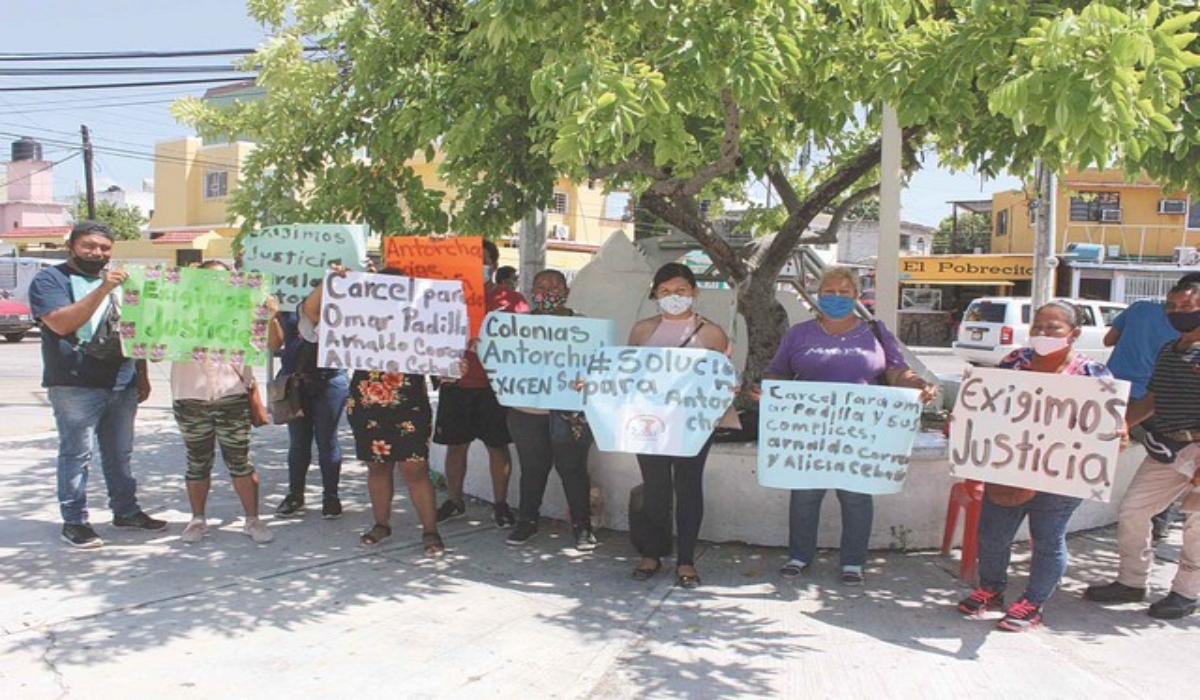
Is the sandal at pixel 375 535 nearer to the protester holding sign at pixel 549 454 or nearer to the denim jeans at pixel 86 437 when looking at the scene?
the protester holding sign at pixel 549 454

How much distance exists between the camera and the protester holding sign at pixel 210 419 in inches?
212

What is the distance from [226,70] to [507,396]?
578 inches

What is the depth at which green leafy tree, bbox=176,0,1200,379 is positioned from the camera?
139 inches

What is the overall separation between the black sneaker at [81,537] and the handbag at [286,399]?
120 cm

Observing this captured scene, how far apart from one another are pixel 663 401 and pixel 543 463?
3.69 ft

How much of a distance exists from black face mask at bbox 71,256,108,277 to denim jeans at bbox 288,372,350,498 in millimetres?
1374

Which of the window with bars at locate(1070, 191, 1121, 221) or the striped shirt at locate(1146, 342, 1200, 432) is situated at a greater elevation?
the window with bars at locate(1070, 191, 1121, 221)

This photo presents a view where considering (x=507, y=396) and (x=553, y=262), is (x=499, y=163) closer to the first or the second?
(x=507, y=396)

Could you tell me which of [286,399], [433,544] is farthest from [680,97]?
[286,399]

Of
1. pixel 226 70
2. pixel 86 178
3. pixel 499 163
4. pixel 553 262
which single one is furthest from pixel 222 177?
pixel 499 163

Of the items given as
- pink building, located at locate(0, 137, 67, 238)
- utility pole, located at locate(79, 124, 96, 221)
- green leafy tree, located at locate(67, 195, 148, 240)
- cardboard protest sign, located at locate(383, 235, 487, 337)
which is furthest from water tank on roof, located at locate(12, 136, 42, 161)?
cardboard protest sign, located at locate(383, 235, 487, 337)

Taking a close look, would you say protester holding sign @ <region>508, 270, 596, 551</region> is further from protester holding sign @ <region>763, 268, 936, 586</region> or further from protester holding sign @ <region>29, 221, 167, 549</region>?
protester holding sign @ <region>29, 221, 167, 549</region>

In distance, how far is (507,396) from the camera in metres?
5.55

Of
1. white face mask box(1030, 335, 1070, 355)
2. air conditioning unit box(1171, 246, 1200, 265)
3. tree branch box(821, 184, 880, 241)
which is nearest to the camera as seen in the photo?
white face mask box(1030, 335, 1070, 355)
